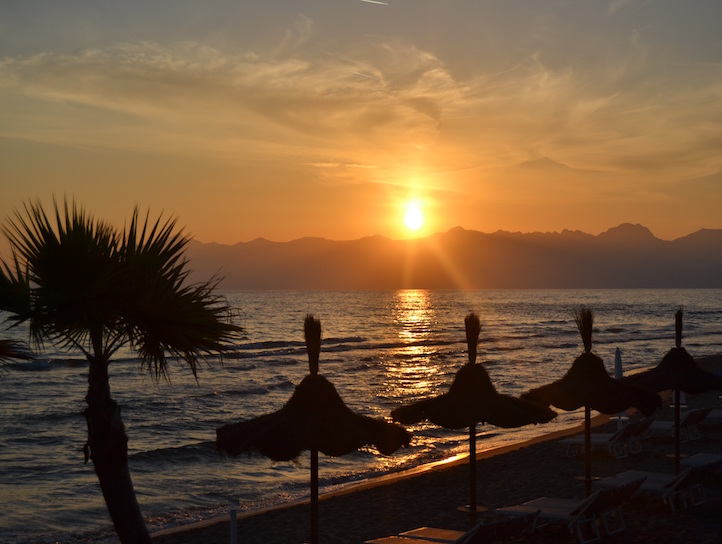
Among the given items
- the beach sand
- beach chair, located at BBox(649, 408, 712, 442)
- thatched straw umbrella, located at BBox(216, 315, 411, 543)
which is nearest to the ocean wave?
the beach sand

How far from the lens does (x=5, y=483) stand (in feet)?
59.5

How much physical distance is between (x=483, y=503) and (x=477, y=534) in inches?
217

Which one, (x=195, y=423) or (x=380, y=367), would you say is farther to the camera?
(x=380, y=367)

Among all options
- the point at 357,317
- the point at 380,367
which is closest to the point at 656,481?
the point at 380,367

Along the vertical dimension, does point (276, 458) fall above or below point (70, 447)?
above

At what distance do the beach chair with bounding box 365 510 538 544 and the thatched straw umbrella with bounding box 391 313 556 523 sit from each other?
1.08 meters

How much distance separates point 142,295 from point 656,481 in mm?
8435

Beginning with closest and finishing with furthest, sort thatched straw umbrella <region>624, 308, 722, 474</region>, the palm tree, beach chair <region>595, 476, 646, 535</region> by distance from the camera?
the palm tree, beach chair <region>595, 476, 646, 535</region>, thatched straw umbrella <region>624, 308, 722, 474</region>

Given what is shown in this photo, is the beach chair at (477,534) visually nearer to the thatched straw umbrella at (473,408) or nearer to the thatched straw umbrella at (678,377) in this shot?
the thatched straw umbrella at (473,408)

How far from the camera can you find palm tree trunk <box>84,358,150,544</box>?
23.3 ft

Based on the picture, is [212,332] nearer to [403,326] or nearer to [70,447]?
[70,447]

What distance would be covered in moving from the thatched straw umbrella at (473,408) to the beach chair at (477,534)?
3.53 feet

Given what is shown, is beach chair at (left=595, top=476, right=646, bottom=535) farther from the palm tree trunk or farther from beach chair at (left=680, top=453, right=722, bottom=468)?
the palm tree trunk

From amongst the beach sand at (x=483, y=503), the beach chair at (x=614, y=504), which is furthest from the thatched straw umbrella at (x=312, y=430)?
the beach sand at (x=483, y=503)
